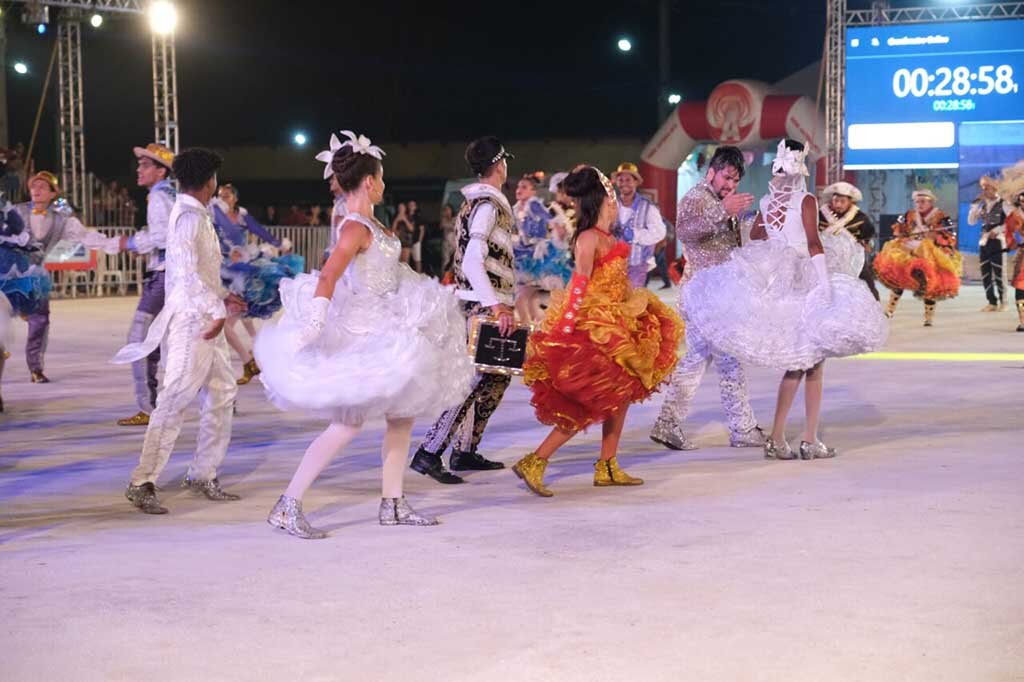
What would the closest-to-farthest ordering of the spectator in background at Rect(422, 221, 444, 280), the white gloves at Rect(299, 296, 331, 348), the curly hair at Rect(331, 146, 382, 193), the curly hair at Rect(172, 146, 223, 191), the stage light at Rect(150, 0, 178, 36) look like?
the white gloves at Rect(299, 296, 331, 348)
the curly hair at Rect(331, 146, 382, 193)
the curly hair at Rect(172, 146, 223, 191)
the stage light at Rect(150, 0, 178, 36)
the spectator in background at Rect(422, 221, 444, 280)

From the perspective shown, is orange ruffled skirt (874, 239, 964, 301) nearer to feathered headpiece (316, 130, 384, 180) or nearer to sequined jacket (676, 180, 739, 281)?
sequined jacket (676, 180, 739, 281)

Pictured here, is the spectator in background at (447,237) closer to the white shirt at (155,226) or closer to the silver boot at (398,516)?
the white shirt at (155,226)

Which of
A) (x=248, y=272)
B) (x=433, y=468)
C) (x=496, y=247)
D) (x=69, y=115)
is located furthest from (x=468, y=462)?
(x=69, y=115)

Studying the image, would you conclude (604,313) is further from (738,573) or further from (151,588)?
(151,588)

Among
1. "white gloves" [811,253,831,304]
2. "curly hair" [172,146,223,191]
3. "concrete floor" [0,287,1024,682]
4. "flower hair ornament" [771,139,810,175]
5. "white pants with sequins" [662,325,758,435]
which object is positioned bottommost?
"concrete floor" [0,287,1024,682]

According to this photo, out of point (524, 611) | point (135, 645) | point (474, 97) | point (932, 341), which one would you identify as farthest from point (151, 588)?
point (474, 97)

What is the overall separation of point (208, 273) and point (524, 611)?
2775 millimetres

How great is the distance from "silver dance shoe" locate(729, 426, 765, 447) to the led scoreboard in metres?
20.1

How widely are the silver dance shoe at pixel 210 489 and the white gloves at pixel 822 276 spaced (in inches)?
133

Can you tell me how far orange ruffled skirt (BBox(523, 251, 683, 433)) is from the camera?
22.6 ft

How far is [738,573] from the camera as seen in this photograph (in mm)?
5324

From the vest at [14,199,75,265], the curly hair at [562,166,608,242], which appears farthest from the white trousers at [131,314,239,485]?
the vest at [14,199,75,265]

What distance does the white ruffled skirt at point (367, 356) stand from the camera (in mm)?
5902

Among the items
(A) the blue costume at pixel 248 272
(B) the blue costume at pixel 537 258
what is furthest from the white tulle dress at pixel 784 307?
(B) the blue costume at pixel 537 258
